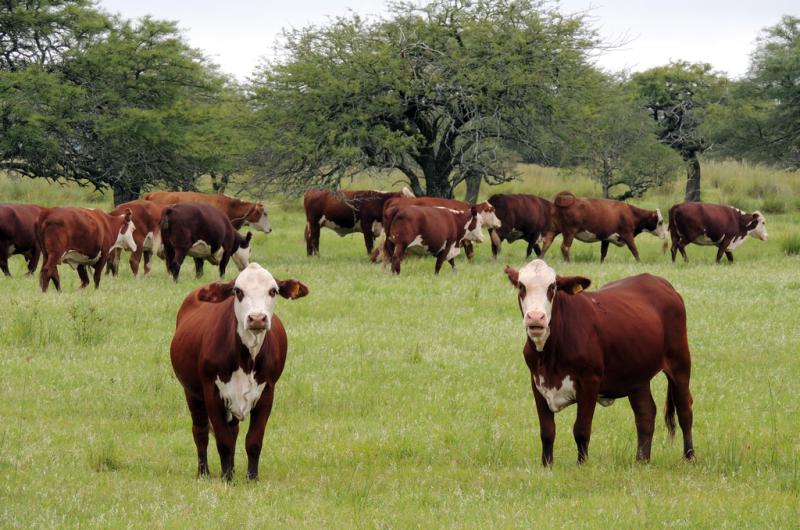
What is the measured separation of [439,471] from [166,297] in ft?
35.6

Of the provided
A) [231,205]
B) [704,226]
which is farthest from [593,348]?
[231,205]

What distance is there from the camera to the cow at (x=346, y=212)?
2870 cm

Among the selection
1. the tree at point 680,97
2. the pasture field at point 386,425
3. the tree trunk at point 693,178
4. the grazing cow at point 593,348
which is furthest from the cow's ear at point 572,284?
the tree at point 680,97

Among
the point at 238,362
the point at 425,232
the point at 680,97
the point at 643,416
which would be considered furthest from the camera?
the point at 680,97

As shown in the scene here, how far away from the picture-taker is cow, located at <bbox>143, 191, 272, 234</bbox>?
2858cm

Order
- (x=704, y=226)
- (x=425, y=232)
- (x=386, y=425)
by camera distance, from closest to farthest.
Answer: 1. (x=386, y=425)
2. (x=425, y=232)
3. (x=704, y=226)

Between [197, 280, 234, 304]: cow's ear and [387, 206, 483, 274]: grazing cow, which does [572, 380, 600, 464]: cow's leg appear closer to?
[197, 280, 234, 304]: cow's ear

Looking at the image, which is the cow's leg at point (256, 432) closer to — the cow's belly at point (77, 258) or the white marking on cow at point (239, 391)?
the white marking on cow at point (239, 391)

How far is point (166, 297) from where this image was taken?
18.8 m

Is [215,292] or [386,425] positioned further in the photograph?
[386,425]

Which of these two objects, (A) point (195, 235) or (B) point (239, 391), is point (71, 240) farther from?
(B) point (239, 391)

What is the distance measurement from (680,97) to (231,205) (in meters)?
33.9

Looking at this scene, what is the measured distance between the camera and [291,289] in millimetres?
8484

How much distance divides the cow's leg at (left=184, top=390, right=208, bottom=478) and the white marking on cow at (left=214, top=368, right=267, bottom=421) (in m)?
0.44
